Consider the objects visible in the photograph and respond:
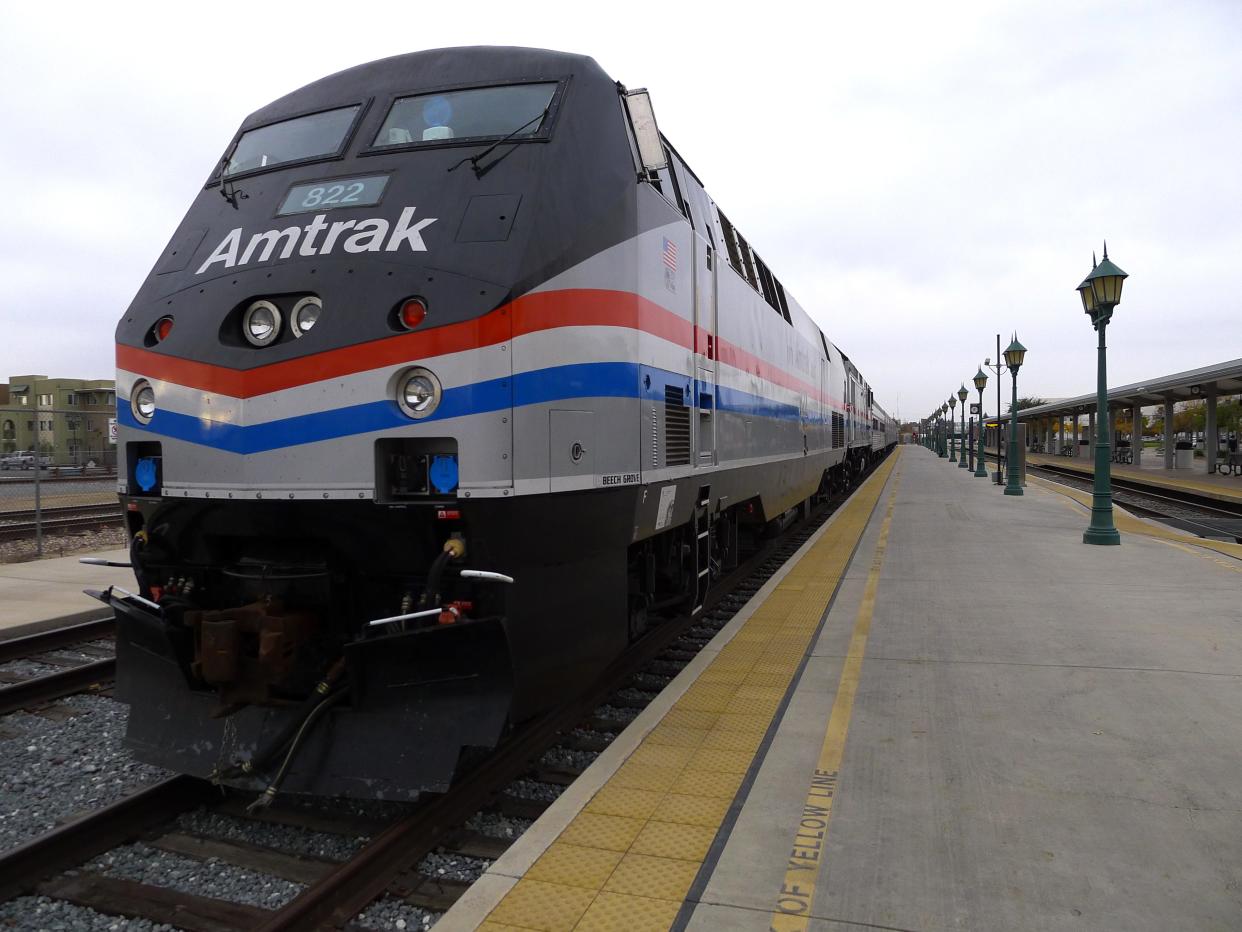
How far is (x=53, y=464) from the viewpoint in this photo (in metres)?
12.8

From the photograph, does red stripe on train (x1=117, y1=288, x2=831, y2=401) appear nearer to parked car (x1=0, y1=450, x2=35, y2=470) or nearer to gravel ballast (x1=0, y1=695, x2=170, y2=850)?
gravel ballast (x1=0, y1=695, x2=170, y2=850)

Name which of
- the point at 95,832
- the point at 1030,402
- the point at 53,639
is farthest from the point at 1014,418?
the point at 1030,402

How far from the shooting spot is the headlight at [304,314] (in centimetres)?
373

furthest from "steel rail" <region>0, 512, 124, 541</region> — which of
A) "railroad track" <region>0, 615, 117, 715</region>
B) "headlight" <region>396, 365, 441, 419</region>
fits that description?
"headlight" <region>396, 365, 441, 419</region>

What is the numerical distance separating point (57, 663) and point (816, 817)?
6.19m

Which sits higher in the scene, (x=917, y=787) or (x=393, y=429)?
(x=393, y=429)

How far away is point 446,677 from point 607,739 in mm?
1515

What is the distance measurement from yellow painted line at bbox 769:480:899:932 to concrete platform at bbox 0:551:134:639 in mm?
6938

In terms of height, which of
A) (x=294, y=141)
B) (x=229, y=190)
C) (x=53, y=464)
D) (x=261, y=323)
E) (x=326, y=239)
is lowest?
(x=53, y=464)

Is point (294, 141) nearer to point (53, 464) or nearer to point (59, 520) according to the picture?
point (53, 464)

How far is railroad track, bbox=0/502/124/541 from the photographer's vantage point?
13492 millimetres

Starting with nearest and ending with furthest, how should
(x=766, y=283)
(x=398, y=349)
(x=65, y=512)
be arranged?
(x=398, y=349) → (x=766, y=283) → (x=65, y=512)

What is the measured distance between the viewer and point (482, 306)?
350 cm

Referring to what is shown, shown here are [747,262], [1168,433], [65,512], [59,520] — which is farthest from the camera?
[1168,433]
